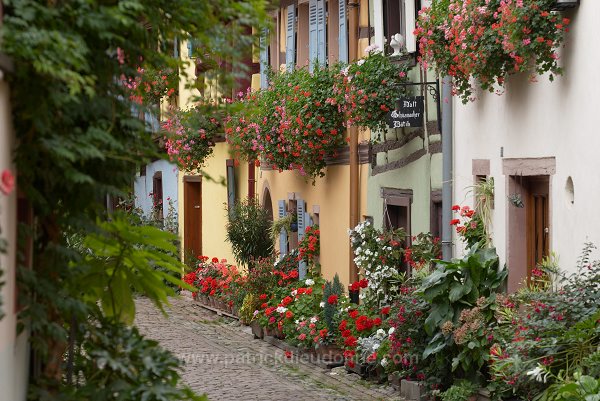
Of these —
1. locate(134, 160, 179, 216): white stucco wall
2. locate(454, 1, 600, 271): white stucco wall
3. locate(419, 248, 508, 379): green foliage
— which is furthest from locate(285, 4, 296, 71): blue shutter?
locate(419, 248, 508, 379): green foliage

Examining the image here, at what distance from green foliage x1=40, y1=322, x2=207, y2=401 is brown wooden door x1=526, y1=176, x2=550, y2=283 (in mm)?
6334

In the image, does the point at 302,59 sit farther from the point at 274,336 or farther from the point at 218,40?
the point at 218,40

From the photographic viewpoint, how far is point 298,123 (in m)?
16.5

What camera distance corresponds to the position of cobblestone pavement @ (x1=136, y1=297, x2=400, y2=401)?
12.4m

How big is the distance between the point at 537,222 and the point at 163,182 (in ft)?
55.8

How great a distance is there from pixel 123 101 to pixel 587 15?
494cm

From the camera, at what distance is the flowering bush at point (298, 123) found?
644 inches

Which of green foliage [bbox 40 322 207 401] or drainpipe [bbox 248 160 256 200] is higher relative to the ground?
drainpipe [bbox 248 160 256 200]

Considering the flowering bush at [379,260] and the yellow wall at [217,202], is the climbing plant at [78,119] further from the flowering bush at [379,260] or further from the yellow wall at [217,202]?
the yellow wall at [217,202]

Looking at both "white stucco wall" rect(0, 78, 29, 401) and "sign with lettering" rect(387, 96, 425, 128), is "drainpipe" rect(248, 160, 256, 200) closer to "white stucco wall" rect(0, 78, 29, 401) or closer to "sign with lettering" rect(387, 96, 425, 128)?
"sign with lettering" rect(387, 96, 425, 128)

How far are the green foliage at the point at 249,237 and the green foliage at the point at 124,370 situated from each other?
1496cm

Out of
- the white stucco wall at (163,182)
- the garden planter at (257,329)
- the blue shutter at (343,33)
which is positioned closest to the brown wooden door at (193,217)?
the white stucco wall at (163,182)

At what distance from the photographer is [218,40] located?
5.30 metres

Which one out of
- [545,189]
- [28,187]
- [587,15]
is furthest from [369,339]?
[28,187]
